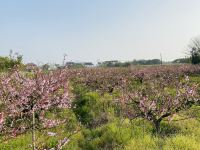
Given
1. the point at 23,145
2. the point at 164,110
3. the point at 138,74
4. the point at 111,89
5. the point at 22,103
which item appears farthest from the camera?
the point at 138,74

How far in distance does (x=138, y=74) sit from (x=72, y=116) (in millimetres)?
14914

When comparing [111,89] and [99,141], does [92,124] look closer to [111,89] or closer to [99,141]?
[99,141]

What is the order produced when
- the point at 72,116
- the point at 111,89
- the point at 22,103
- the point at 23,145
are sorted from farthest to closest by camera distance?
the point at 111,89, the point at 72,116, the point at 23,145, the point at 22,103

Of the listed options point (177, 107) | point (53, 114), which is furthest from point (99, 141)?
point (53, 114)

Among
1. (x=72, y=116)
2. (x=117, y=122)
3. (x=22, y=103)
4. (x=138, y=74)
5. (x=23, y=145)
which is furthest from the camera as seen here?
(x=138, y=74)

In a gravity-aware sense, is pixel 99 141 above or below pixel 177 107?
below

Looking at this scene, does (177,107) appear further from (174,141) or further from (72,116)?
(72,116)

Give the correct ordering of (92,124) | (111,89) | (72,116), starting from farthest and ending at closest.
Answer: (111,89)
(72,116)
(92,124)

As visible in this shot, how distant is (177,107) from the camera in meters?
12.2

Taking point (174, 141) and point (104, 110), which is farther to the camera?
point (104, 110)

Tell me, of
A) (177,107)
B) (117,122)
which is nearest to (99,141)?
(117,122)

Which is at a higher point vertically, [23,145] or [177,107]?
[177,107]

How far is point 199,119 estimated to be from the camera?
551 inches

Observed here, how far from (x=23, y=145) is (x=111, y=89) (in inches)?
444
